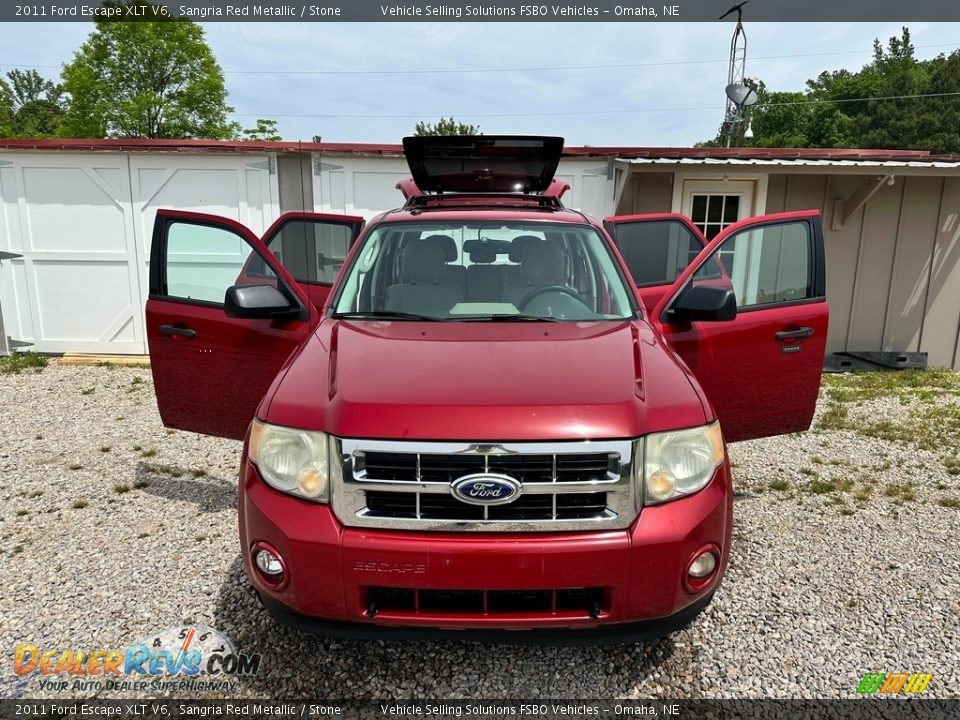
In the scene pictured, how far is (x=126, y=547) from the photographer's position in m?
3.44

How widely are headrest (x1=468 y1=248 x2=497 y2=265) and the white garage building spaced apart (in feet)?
16.7

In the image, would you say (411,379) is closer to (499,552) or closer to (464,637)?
(499,552)

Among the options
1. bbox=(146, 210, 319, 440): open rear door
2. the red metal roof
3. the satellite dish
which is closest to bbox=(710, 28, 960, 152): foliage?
the satellite dish

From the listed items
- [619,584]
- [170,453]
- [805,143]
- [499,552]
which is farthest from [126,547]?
[805,143]

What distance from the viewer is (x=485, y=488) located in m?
1.94

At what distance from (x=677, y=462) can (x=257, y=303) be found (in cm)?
201

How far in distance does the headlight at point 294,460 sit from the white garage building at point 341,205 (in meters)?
6.62

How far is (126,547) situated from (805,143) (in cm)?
5853

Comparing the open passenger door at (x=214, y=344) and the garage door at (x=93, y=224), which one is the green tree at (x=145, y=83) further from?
the open passenger door at (x=214, y=344)

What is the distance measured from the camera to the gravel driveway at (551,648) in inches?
96.6

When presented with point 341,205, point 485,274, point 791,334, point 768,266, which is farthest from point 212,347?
point 768,266

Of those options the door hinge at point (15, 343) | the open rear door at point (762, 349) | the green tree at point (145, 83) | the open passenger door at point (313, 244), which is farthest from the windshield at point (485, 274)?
the green tree at point (145, 83)

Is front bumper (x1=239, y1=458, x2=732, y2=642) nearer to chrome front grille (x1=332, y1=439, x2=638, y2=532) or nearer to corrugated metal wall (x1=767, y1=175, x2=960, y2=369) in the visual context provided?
chrome front grille (x1=332, y1=439, x2=638, y2=532)

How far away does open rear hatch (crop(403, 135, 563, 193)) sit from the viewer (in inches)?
167
